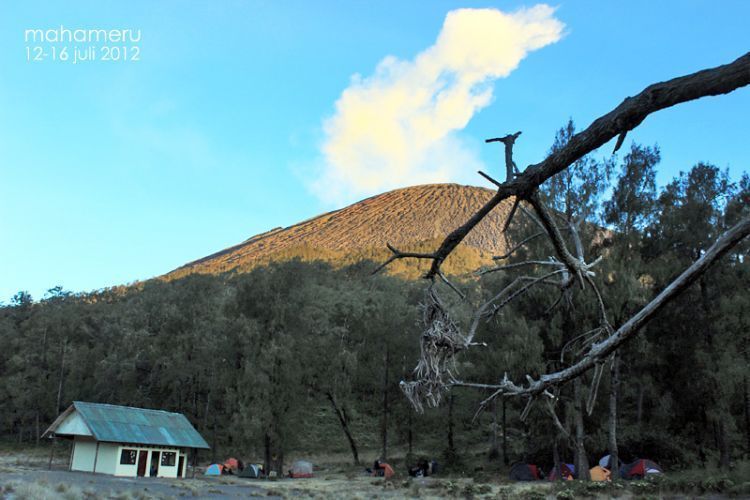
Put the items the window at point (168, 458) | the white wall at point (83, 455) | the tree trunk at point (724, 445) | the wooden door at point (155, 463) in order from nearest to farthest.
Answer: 1. the tree trunk at point (724, 445)
2. the white wall at point (83, 455)
3. the wooden door at point (155, 463)
4. the window at point (168, 458)

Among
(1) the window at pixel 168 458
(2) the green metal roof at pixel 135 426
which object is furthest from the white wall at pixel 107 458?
(1) the window at pixel 168 458

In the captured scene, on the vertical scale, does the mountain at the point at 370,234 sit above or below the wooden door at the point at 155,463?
above

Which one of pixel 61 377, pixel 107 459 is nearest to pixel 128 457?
pixel 107 459

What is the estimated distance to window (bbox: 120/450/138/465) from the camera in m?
32.2

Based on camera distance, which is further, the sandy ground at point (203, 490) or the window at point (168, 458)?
the window at point (168, 458)

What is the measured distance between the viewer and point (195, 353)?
49.2 meters

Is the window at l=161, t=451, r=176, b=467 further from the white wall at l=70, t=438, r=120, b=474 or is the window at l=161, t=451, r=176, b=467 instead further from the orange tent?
the orange tent

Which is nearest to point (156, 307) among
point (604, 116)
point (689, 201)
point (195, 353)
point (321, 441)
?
point (195, 353)

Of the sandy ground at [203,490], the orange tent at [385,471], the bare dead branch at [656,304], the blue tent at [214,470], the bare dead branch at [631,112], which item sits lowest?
the blue tent at [214,470]

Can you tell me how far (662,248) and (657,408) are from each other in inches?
356

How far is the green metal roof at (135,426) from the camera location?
105 feet

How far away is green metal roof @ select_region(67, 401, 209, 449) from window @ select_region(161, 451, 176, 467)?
0.95 metres

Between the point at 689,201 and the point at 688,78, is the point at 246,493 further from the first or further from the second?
the point at 688,78

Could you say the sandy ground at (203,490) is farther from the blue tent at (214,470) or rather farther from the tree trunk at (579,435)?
the blue tent at (214,470)
